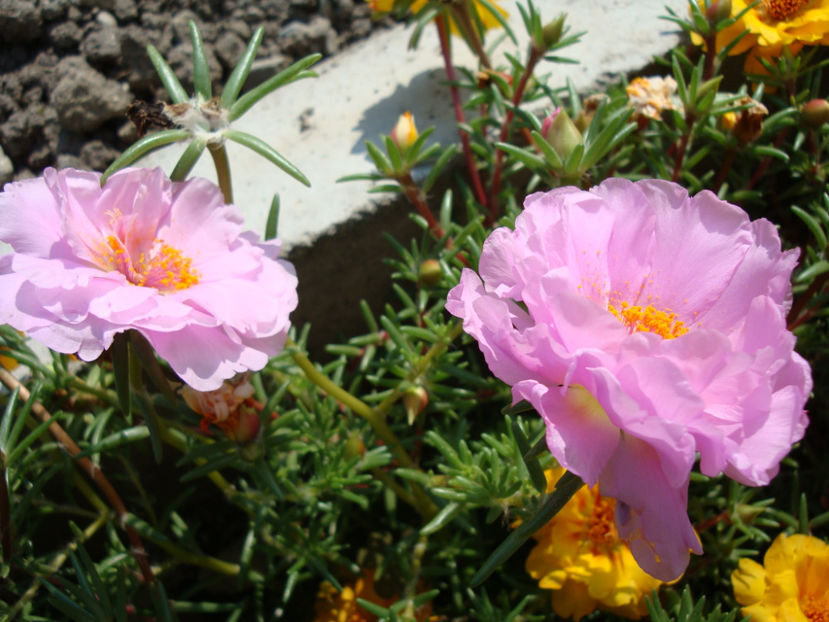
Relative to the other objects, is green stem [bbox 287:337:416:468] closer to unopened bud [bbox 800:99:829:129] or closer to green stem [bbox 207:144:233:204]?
green stem [bbox 207:144:233:204]

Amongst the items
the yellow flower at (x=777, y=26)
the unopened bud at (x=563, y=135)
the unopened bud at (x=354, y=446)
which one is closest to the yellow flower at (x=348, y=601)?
the unopened bud at (x=354, y=446)

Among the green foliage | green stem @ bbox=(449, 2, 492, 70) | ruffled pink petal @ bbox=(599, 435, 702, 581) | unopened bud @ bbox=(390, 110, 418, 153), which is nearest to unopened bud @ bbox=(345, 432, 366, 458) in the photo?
the green foliage

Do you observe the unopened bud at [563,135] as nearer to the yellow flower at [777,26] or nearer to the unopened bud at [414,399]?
the unopened bud at [414,399]

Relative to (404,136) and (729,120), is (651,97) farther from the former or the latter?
(404,136)

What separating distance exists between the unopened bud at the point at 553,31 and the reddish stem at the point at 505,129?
0.02 metres

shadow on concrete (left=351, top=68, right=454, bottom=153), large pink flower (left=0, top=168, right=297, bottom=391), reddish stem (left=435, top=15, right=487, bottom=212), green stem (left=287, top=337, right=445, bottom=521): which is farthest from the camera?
shadow on concrete (left=351, top=68, right=454, bottom=153)

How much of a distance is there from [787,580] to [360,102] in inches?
56.8

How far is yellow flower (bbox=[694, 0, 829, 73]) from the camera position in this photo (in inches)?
59.1

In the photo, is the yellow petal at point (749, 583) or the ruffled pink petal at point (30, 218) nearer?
the ruffled pink petal at point (30, 218)

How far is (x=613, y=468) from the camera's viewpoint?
2.65 ft

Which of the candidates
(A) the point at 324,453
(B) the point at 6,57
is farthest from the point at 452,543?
(B) the point at 6,57

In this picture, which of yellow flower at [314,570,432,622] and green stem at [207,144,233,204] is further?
yellow flower at [314,570,432,622]

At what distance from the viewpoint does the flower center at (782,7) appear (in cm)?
155

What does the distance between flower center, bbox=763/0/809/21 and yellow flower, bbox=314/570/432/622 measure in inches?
56.5
